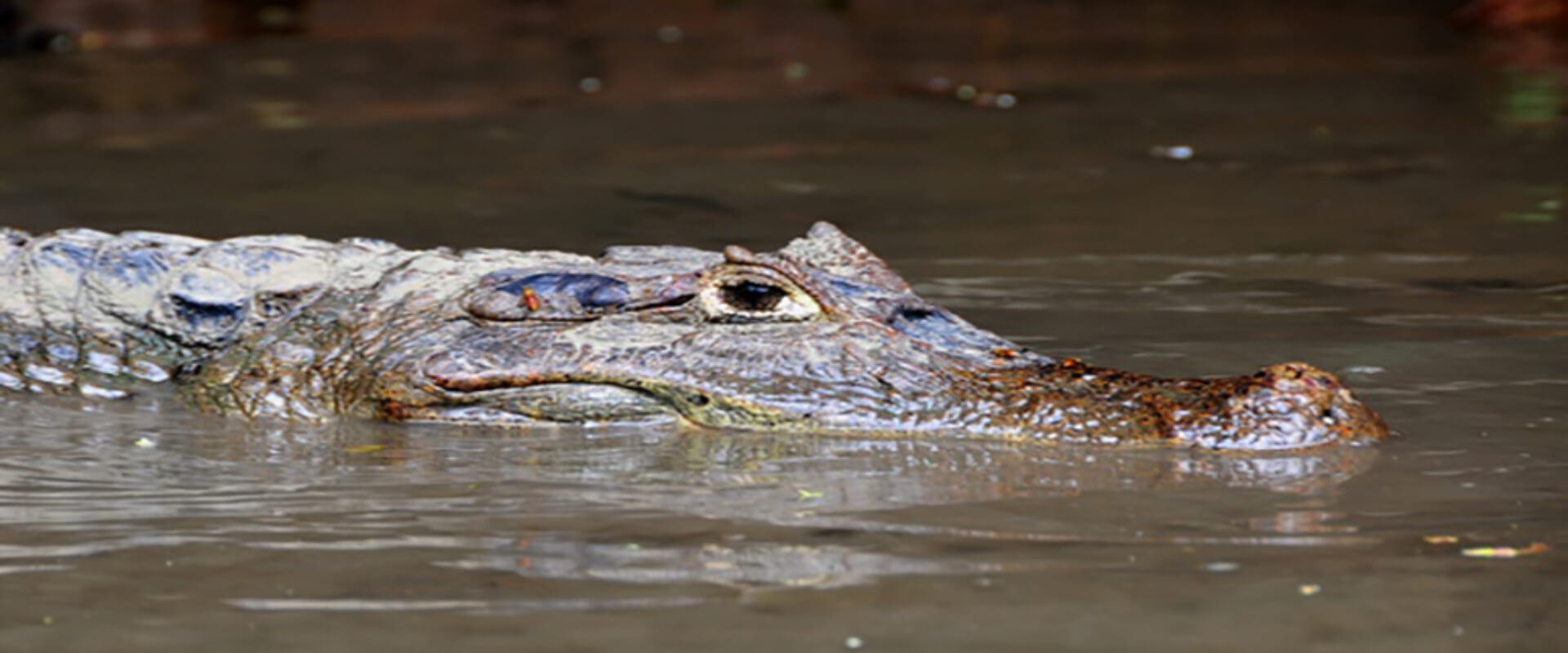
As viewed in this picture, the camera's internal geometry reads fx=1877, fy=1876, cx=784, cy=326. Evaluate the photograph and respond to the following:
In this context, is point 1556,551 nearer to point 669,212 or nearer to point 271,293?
point 271,293

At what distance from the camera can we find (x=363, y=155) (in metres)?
10.6

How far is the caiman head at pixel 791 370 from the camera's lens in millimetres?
4871

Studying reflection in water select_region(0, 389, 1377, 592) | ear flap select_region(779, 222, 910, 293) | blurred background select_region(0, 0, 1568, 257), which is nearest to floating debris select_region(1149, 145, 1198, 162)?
blurred background select_region(0, 0, 1568, 257)

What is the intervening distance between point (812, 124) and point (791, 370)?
6575 mm

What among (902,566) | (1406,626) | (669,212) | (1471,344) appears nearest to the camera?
(1406,626)

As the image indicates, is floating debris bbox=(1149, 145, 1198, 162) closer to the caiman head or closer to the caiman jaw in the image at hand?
the caiman head

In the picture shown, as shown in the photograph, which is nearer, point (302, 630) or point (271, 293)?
point (302, 630)

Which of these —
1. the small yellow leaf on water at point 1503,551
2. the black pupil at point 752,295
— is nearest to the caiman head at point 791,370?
the black pupil at point 752,295

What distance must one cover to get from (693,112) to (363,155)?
233 centimetres

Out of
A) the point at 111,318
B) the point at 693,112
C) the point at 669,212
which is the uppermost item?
the point at 693,112

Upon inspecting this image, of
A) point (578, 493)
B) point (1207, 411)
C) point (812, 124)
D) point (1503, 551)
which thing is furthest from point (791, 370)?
point (812, 124)

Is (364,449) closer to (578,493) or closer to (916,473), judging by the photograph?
(578,493)

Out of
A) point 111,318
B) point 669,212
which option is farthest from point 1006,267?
point 111,318

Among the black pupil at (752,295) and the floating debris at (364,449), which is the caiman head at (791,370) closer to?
the black pupil at (752,295)
